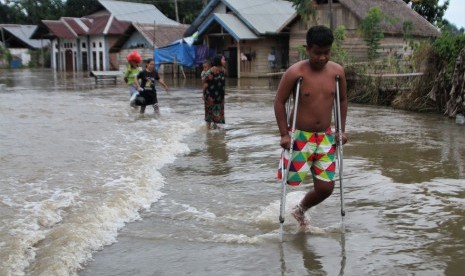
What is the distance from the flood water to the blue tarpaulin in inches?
890

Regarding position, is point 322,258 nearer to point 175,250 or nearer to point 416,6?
point 175,250

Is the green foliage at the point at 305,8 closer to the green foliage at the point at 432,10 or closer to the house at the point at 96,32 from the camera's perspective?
the green foliage at the point at 432,10

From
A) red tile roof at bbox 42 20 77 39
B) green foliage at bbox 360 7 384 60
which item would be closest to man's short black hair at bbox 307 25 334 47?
green foliage at bbox 360 7 384 60

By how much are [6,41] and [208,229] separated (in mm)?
59538

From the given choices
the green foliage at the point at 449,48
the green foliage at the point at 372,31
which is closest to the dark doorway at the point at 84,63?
the green foliage at the point at 372,31

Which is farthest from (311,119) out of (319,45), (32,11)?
(32,11)

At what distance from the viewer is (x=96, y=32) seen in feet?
142

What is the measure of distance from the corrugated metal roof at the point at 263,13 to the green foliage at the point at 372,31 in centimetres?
584

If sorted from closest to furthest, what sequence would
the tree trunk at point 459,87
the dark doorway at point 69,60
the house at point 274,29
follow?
the tree trunk at point 459,87
the house at point 274,29
the dark doorway at point 69,60

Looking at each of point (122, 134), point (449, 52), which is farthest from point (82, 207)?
point (449, 52)

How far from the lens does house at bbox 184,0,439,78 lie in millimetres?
27609

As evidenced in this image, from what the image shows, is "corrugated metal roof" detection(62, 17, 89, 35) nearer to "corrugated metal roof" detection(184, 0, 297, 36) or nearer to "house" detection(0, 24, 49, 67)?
"house" detection(0, 24, 49, 67)

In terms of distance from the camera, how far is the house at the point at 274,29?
90.6 ft

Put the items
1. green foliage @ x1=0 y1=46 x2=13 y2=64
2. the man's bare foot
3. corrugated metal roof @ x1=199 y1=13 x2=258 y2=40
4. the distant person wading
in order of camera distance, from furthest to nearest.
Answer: green foliage @ x1=0 y1=46 x2=13 y2=64
corrugated metal roof @ x1=199 y1=13 x2=258 y2=40
the distant person wading
the man's bare foot
